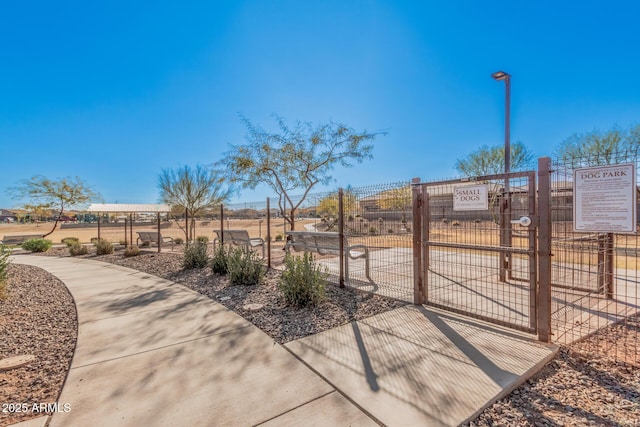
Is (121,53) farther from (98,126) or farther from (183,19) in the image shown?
(98,126)

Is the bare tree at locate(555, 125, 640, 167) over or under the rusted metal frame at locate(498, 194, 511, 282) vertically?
over

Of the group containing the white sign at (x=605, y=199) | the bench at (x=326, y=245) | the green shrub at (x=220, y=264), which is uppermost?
the white sign at (x=605, y=199)

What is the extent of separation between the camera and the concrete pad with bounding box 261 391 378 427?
1.90m

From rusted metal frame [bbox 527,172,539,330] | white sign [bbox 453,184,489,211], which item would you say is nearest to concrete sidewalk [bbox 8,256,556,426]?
rusted metal frame [bbox 527,172,539,330]

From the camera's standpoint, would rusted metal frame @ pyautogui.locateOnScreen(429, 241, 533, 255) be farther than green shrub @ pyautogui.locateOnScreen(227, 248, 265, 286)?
No

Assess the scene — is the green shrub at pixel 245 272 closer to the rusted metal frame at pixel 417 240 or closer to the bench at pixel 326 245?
the bench at pixel 326 245

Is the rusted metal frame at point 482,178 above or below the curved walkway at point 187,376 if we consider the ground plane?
above

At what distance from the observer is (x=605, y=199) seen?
2816 mm

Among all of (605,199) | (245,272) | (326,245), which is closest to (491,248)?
(605,199)

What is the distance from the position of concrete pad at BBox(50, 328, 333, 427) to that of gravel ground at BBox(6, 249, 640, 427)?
0.68m

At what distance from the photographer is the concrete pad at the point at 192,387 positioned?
201cm

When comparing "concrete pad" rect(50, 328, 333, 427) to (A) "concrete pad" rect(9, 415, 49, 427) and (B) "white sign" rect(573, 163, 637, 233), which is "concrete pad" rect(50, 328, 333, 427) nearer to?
(A) "concrete pad" rect(9, 415, 49, 427)

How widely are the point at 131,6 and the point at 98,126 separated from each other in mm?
12138

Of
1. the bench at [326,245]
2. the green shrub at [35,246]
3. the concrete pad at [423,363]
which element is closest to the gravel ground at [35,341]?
the concrete pad at [423,363]
